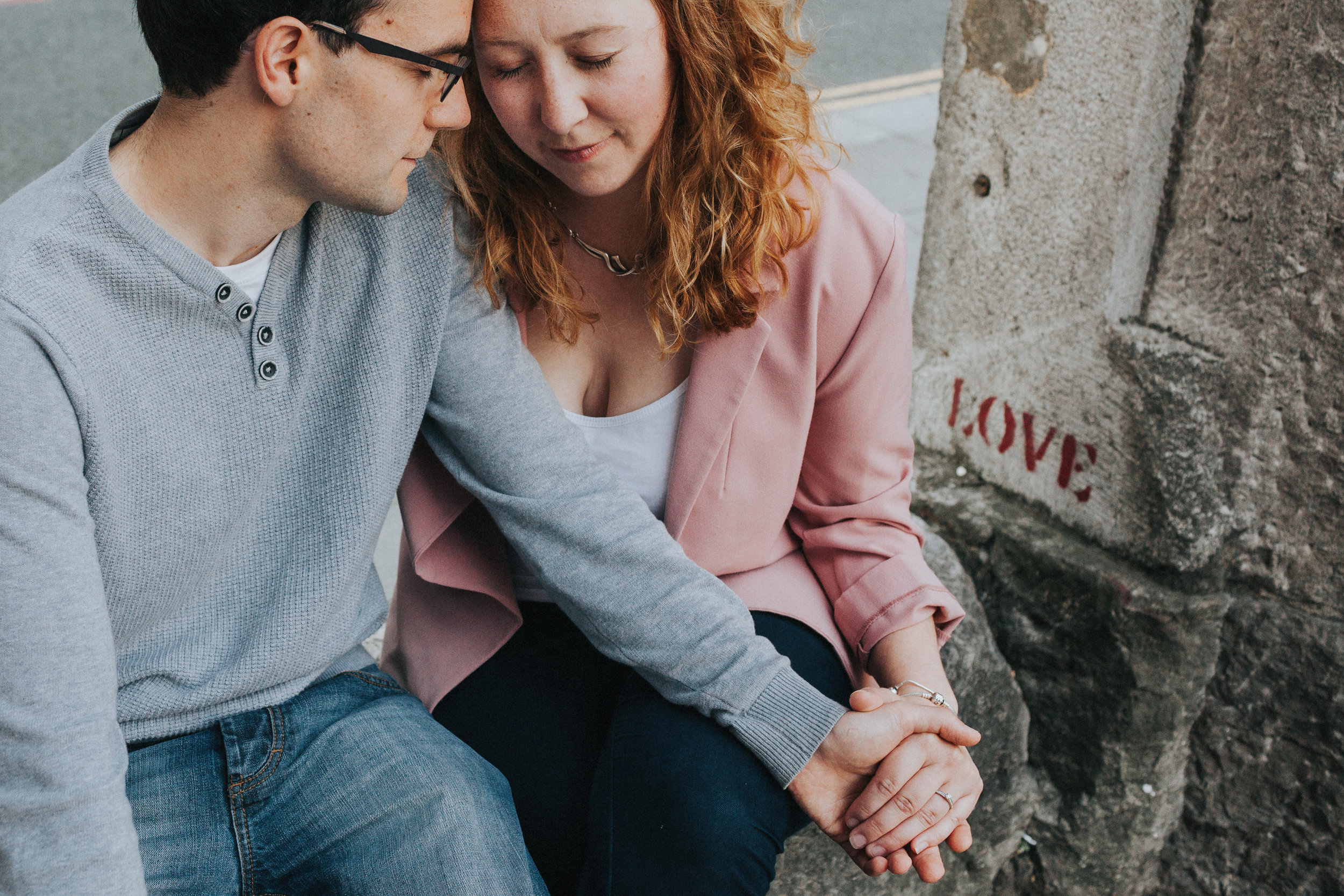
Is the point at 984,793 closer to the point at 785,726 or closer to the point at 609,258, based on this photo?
the point at 785,726

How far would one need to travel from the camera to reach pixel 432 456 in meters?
1.86

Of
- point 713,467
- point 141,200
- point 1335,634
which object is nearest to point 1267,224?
point 1335,634

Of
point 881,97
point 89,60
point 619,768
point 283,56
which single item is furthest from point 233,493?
point 89,60

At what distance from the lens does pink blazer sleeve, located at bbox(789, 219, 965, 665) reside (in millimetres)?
1795

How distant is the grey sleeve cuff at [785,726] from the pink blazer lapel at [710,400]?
0.32 meters

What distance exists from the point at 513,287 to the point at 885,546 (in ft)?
2.32

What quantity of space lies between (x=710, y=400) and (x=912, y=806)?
2.14ft

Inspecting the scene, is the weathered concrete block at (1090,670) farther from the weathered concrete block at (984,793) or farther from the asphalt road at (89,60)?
the asphalt road at (89,60)

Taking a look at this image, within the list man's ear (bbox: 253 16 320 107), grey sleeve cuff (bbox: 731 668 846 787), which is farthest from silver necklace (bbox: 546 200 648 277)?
grey sleeve cuff (bbox: 731 668 846 787)

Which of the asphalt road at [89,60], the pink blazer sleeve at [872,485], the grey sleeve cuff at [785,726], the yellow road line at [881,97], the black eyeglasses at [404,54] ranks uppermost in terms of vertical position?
the black eyeglasses at [404,54]

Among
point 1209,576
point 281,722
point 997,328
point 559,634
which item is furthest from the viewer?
point 997,328

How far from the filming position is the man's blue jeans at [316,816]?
57.9 inches

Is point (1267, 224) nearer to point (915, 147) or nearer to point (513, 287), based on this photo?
point (513, 287)

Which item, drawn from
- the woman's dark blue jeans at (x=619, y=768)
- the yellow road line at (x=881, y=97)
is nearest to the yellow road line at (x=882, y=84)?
the yellow road line at (x=881, y=97)
